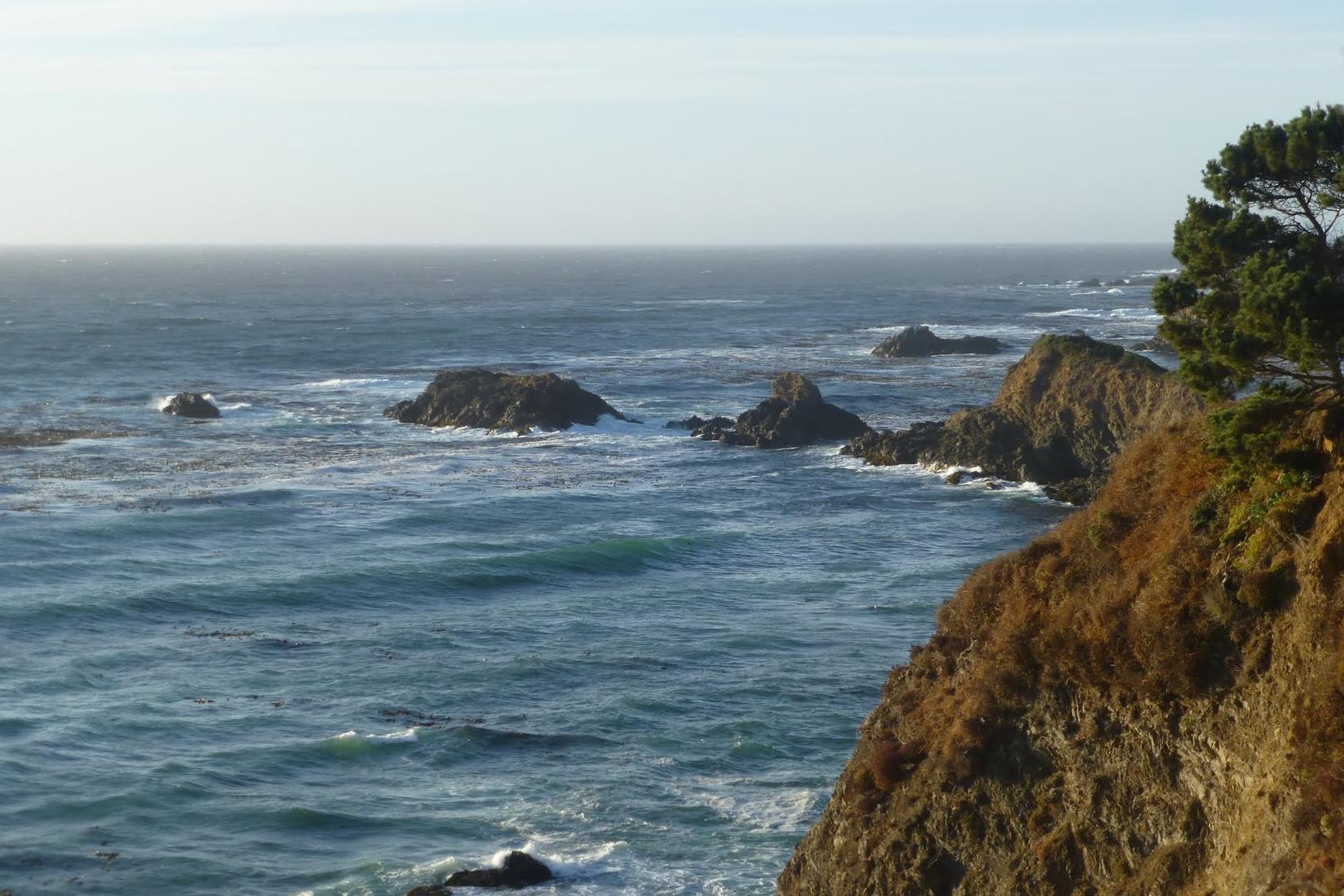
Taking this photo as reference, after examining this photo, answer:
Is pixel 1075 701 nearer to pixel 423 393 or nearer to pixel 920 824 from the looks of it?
pixel 920 824

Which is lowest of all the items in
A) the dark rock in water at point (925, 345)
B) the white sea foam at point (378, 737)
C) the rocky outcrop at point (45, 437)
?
the white sea foam at point (378, 737)

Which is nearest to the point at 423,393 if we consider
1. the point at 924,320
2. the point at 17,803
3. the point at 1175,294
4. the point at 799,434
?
the point at 799,434

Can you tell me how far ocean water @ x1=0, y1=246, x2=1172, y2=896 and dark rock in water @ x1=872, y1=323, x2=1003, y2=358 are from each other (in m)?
29.7

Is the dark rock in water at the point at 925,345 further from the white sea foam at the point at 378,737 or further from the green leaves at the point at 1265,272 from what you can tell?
the green leaves at the point at 1265,272

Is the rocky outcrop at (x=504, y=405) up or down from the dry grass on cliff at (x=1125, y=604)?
down

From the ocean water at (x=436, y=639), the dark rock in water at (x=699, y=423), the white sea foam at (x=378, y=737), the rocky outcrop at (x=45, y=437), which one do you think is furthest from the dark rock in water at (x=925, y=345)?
the white sea foam at (x=378, y=737)

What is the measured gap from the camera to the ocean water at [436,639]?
94.3 ft

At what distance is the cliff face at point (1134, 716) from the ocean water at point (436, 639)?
5148 mm

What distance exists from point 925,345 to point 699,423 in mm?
45903

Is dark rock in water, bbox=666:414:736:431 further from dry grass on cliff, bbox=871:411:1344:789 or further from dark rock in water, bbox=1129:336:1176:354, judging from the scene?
dry grass on cliff, bbox=871:411:1344:789

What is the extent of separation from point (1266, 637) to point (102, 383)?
98.7 metres

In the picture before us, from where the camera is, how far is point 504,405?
283ft

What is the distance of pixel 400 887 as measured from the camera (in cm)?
2638

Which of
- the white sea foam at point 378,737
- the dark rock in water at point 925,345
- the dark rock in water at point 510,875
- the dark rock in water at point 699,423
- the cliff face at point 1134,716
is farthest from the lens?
the dark rock in water at point 925,345
